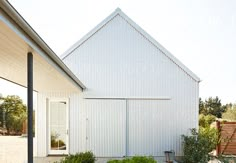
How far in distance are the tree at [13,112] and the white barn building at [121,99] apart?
29.2ft

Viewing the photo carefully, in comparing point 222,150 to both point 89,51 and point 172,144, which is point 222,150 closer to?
point 172,144

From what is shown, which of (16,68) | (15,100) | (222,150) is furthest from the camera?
(15,100)

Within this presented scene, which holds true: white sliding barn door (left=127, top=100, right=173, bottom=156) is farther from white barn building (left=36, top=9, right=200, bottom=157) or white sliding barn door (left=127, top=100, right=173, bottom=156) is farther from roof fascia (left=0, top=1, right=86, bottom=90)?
roof fascia (left=0, top=1, right=86, bottom=90)

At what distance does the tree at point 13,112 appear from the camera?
19277mm

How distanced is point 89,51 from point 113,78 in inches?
60.3

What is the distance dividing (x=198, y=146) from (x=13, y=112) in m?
14.8

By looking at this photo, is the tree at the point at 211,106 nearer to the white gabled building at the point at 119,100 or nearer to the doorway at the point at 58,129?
the white gabled building at the point at 119,100

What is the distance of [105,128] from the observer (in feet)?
36.1

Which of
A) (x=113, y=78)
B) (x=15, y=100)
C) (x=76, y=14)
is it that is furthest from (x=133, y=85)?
(x=15, y=100)

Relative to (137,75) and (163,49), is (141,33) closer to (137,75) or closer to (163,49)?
(163,49)

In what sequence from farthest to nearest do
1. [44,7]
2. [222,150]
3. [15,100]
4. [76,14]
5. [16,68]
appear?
1. [15,100]
2. [222,150]
3. [76,14]
4. [44,7]
5. [16,68]

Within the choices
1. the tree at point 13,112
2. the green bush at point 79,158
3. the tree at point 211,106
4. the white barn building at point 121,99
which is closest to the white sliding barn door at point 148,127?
→ the white barn building at point 121,99

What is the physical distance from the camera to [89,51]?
1137 cm

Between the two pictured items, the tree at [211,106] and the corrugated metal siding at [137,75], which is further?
the tree at [211,106]
